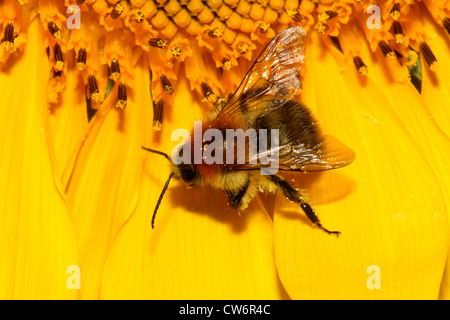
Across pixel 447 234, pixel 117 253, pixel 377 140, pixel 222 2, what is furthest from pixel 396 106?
pixel 117 253

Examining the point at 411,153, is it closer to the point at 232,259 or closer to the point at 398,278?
the point at 398,278

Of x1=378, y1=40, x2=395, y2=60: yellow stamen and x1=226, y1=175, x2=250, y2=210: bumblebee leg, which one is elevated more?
x1=378, y1=40, x2=395, y2=60: yellow stamen

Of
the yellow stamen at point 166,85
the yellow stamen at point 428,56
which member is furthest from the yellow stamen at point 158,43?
the yellow stamen at point 428,56

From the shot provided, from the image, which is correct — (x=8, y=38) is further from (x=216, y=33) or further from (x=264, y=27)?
(x=264, y=27)

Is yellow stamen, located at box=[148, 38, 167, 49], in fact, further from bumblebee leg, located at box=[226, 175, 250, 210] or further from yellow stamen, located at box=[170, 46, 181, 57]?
bumblebee leg, located at box=[226, 175, 250, 210]

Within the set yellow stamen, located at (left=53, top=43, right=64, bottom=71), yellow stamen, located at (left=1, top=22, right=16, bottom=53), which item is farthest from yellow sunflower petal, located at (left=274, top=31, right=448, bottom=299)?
yellow stamen, located at (left=1, top=22, right=16, bottom=53)

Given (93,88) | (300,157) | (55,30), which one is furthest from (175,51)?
(300,157)

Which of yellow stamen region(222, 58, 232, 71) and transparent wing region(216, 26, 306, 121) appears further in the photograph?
yellow stamen region(222, 58, 232, 71)
